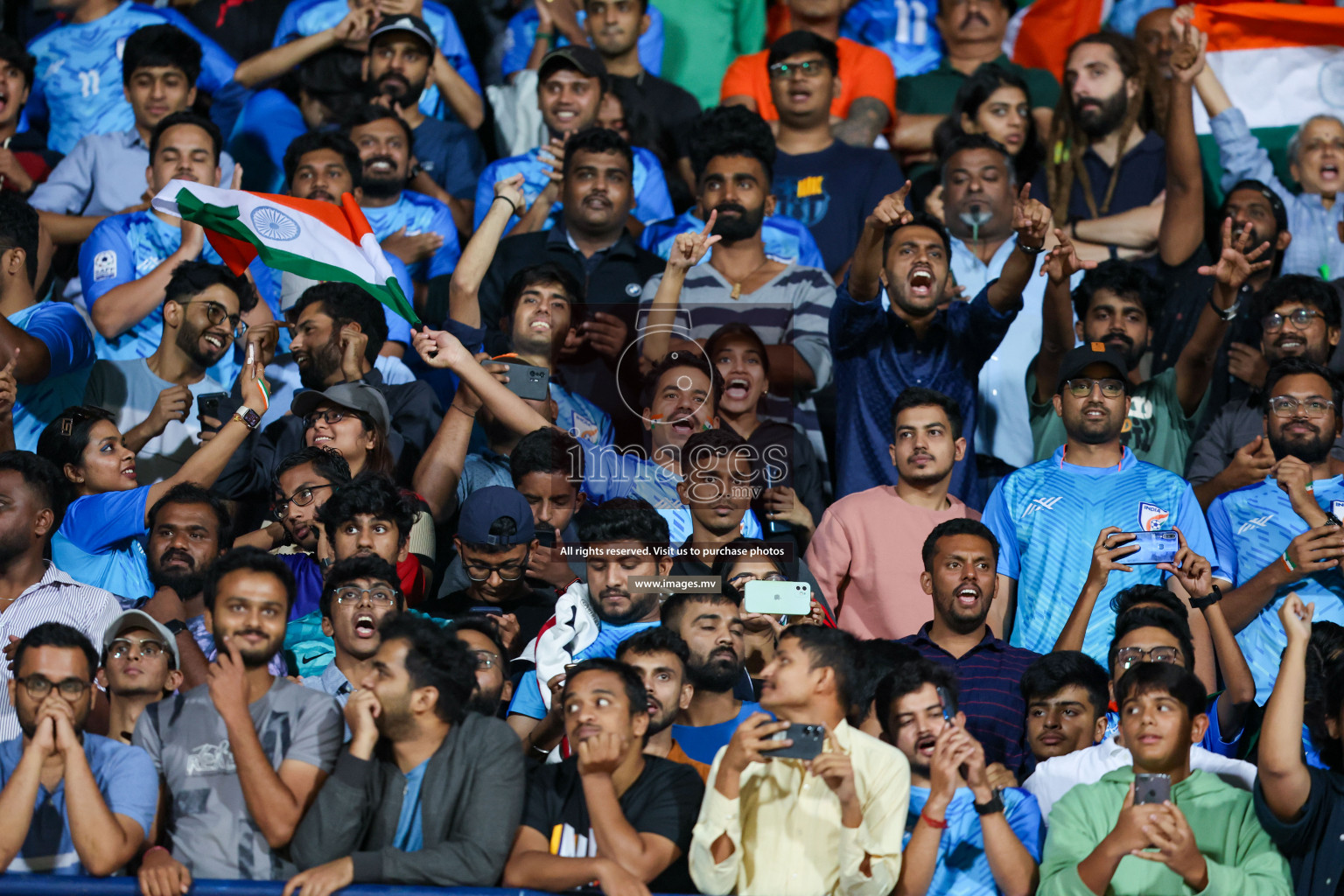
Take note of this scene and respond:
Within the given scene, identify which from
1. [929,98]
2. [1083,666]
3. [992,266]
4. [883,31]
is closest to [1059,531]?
[1083,666]

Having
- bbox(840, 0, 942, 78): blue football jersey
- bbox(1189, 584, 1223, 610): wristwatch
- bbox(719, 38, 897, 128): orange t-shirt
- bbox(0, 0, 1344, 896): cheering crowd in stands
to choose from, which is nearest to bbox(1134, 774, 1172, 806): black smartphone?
bbox(0, 0, 1344, 896): cheering crowd in stands

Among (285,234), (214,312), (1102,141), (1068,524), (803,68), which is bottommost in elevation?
(1068,524)

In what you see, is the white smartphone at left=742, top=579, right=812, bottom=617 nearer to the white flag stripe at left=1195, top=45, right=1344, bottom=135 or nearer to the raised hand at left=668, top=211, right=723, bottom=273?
the raised hand at left=668, top=211, right=723, bottom=273

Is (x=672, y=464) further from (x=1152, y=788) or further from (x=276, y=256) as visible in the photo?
(x=1152, y=788)

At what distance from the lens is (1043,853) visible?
17.0 feet

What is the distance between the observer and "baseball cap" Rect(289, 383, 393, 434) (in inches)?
270

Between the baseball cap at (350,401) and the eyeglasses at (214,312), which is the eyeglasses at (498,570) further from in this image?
the eyeglasses at (214,312)

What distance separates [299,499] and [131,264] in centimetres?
210

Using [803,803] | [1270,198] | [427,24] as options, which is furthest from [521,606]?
[427,24]

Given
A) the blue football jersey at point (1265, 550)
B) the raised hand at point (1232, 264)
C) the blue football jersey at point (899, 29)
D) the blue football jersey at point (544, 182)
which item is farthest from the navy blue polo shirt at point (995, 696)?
the blue football jersey at point (899, 29)

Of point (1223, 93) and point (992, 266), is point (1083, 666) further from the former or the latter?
point (1223, 93)

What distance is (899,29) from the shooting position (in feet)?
33.7

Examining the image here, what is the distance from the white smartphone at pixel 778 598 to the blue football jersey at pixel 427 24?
4963mm

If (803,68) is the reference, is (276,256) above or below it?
below
